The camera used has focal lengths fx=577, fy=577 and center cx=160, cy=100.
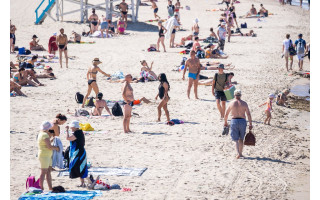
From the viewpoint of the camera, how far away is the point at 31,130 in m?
12.8

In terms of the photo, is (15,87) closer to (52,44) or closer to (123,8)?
(52,44)

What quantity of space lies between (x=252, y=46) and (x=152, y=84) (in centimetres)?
1002

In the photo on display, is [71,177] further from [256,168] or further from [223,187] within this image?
[256,168]

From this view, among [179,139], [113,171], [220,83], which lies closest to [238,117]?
[179,139]

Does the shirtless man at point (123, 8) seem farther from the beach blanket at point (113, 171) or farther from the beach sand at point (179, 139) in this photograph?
the beach blanket at point (113, 171)

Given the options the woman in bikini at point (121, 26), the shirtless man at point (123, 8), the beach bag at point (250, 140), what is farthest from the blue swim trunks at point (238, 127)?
the shirtless man at point (123, 8)

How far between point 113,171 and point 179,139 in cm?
247

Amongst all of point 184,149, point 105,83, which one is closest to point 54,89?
point 105,83

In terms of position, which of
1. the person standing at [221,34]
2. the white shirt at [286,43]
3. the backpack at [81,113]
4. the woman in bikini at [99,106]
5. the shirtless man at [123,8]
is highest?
the shirtless man at [123,8]

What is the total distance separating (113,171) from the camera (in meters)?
9.98

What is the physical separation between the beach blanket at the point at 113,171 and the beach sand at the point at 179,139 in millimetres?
189

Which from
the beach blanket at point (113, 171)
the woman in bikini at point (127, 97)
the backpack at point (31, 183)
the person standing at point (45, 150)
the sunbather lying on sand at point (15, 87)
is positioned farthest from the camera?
the sunbather lying on sand at point (15, 87)

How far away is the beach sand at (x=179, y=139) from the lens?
31.0ft

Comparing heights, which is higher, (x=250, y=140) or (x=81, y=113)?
(x=81, y=113)
